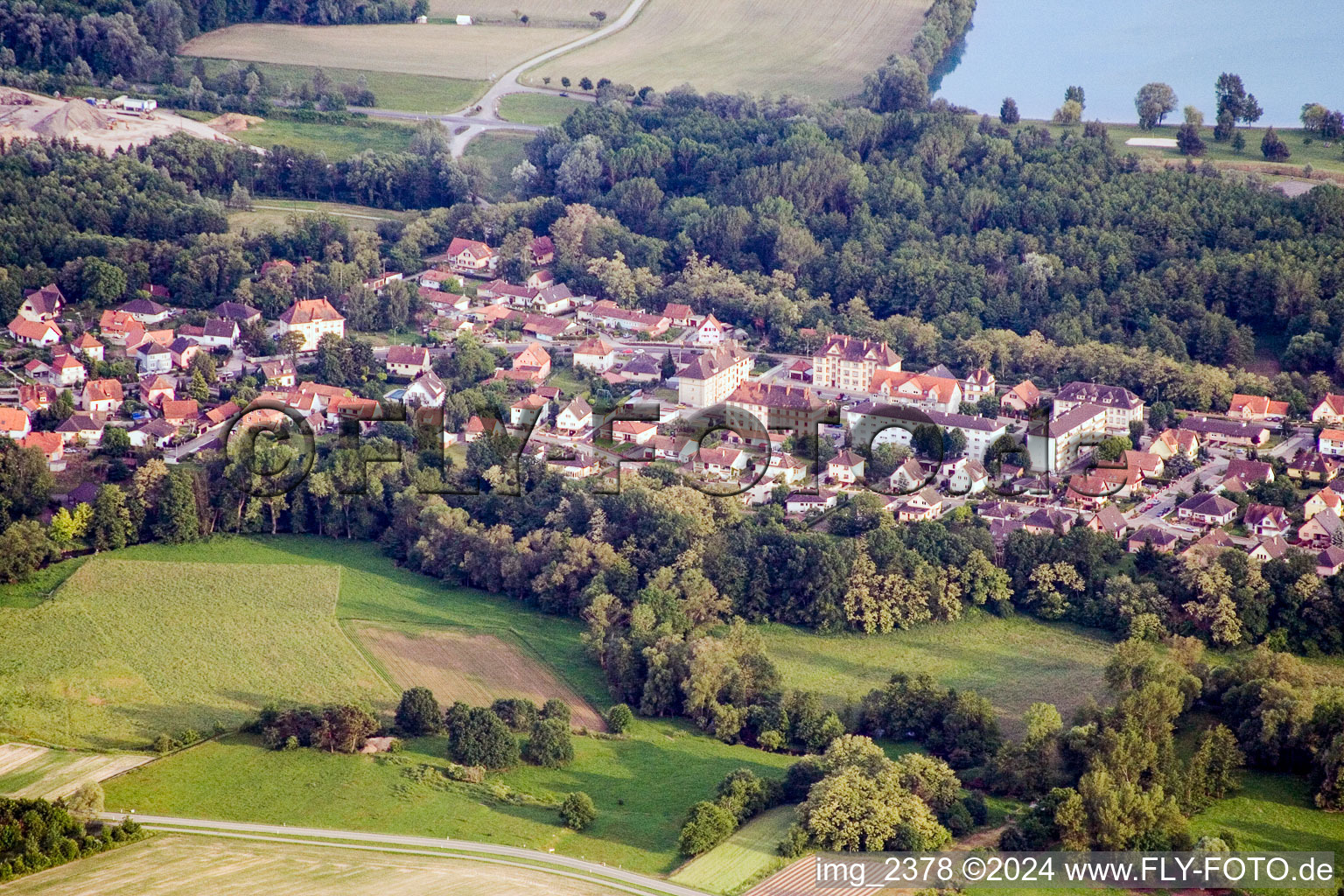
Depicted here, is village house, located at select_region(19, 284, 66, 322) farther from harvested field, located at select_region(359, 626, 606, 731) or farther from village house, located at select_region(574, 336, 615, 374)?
harvested field, located at select_region(359, 626, 606, 731)

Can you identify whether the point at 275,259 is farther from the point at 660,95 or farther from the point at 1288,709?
→ the point at 1288,709

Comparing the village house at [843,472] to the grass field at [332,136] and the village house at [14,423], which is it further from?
the grass field at [332,136]

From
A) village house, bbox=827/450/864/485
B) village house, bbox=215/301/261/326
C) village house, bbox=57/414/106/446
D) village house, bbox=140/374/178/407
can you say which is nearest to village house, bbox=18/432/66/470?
village house, bbox=57/414/106/446

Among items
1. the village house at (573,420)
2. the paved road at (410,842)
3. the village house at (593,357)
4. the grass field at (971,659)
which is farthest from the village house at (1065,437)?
the paved road at (410,842)

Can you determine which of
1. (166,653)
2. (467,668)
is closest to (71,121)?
(166,653)

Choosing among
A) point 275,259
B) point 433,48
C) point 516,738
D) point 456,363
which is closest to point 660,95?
point 433,48

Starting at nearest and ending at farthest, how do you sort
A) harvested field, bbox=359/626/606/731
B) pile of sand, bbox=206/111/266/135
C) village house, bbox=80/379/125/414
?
harvested field, bbox=359/626/606/731
village house, bbox=80/379/125/414
pile of sand, bbox=206/111/266/135
